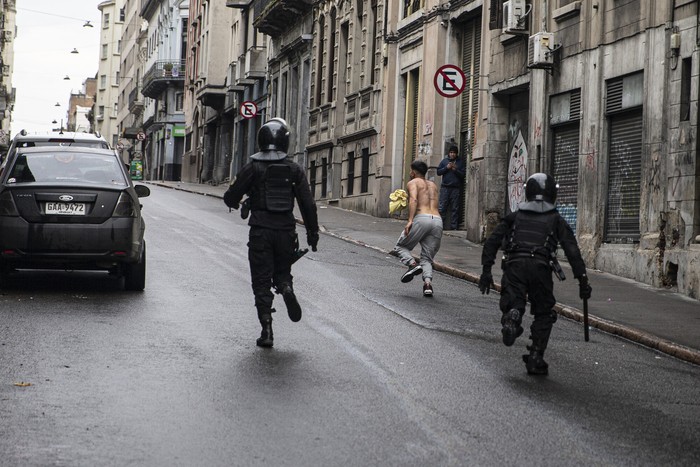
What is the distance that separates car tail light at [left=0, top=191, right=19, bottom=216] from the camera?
508 inches

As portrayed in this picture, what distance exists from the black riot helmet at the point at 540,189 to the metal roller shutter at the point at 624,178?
923 cm

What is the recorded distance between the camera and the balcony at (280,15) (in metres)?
44.8

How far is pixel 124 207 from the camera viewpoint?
43.4 ft

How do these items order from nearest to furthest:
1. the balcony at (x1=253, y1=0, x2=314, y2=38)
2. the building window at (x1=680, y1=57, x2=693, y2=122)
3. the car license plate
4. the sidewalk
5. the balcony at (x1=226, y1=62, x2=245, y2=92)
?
the sidewalk
the car license plate
the building window at (x1=680, y1=57, x2=693, y2=122)
the balcony at (x1=253, y1=0, x2=314, y2=38)
the balcony at (x1=226, y1=62, x2=245, y2=92)

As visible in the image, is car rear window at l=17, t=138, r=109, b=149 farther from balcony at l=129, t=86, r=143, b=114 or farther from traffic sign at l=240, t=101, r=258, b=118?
balcony at l=129, t=86, r=143, b=114

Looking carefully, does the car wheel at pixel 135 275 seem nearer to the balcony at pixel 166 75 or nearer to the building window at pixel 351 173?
the building window at pixel 351 173

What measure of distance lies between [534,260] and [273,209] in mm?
2166

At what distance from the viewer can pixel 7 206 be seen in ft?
42.4

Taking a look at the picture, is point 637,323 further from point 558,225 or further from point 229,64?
point 229,64

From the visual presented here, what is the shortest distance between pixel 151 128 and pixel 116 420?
8319 centimetres

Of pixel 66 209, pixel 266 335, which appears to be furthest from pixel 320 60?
pixel 266 335

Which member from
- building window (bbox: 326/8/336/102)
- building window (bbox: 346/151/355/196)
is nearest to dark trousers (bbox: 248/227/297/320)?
building window (bbox: 346/151/355/196)

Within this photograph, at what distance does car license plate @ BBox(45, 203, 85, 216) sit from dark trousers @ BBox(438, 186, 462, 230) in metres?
15.4

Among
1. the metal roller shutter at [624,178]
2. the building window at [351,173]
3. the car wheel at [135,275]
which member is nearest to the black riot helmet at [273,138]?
the car wheel at [135,275]
